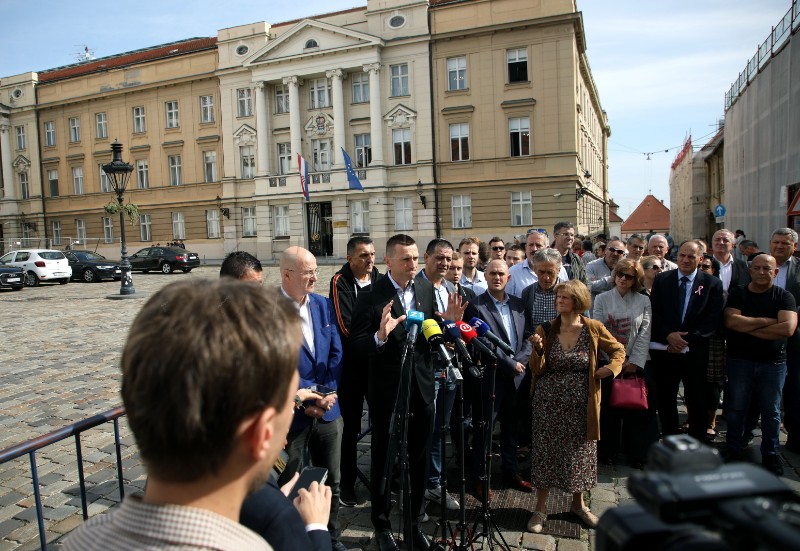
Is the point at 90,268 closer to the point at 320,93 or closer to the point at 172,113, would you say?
the point at 172,113

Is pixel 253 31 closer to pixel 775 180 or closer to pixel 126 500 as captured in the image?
pixel 775 180

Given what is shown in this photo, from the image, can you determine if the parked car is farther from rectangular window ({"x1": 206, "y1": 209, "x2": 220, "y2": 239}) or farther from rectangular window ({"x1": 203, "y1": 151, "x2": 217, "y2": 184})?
rectangular window ({"x1": 203, "y1": 151, "x2": 217, "y2": 184})

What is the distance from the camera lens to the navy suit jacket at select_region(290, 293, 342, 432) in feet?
11.9

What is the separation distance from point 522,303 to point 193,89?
38338mm

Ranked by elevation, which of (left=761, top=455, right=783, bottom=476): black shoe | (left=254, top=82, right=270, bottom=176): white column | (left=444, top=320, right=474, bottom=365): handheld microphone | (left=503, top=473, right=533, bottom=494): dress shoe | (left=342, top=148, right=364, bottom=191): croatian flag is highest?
(left=254, top=82, right=270, bottom=176): white column

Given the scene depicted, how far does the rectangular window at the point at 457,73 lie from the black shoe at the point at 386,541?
102 ft

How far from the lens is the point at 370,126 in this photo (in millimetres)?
34344

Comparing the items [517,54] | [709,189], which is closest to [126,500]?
[517,54]

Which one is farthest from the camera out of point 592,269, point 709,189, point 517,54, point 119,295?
point 709,189

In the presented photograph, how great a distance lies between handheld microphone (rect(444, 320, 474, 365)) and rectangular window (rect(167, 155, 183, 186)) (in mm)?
39580

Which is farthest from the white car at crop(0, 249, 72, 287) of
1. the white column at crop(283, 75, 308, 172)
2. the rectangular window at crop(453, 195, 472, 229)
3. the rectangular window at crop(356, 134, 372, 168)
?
the rectangular window at crop(453, 195, 472, 229)

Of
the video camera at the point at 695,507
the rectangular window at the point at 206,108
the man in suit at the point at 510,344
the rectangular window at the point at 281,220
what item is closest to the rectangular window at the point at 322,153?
the rectangular window at the point at 281,220

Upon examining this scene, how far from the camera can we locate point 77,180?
42406 millimetres

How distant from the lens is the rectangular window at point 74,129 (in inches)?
1642
